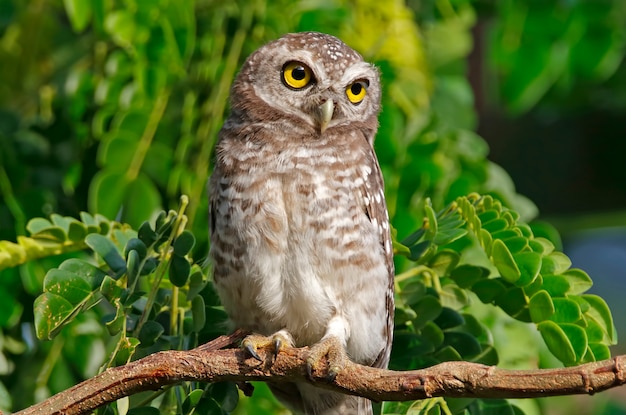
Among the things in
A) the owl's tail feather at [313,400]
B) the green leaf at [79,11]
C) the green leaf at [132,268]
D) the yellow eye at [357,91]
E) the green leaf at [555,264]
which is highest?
the green leaf at [79,11]

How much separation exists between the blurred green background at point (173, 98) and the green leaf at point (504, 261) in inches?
23.5

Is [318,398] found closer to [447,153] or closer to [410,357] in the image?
[410,357]

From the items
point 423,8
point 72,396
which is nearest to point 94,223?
point 72,396

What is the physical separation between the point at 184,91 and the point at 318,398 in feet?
4.01

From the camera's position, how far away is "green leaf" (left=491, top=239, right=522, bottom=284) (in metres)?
2.50

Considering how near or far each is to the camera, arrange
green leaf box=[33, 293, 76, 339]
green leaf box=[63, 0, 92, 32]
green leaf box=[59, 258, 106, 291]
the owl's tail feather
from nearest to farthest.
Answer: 1. green leaf box=[33, 293, 76, 339]
2. green leaf box=[59, 258, 106, 291]
3. the owl's tail feather
4. green leaf box=[63, 0, 92, 32]

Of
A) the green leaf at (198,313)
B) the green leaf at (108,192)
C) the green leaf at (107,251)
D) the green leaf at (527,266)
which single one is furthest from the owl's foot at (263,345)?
the green leaf at (108,192)

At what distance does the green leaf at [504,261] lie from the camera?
2.50 meters

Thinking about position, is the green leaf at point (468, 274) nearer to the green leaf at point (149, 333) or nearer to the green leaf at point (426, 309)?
the green leaf at point (426, 309)

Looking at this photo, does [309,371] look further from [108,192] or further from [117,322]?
[108,192]

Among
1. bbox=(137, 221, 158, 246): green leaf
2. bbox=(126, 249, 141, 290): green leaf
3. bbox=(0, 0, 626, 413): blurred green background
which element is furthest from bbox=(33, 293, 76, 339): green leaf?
bbox=(0, 0, 626, 413): blurred green background

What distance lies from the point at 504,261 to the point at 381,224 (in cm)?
45

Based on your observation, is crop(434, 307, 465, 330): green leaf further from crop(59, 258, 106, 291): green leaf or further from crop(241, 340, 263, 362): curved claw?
crop(59, 258, 106, 291): green leaf

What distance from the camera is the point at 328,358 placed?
241 cm
